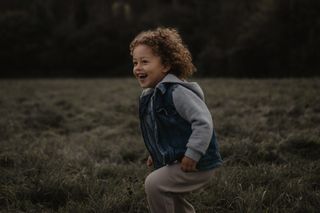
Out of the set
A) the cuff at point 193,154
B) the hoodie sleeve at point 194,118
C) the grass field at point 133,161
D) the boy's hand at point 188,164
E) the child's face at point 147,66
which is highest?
the child's face at point 147,66

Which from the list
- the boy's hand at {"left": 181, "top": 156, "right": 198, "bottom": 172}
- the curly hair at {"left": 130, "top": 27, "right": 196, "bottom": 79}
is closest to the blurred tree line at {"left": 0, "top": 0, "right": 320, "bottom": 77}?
the curly hair at {"left": 130, "top": 27, "right": 196, "bottom": 79}

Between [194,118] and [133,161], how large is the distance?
8.78 feet

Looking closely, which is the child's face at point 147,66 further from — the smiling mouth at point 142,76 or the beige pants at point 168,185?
the beige pants at point 168,185

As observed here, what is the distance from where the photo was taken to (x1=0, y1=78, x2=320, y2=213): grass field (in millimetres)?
3160

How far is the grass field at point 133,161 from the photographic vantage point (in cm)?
316

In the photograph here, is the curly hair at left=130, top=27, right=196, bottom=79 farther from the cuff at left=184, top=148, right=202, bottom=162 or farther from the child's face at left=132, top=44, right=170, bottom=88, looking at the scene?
the cuff at left=184, top=148, right=202, bottom=162

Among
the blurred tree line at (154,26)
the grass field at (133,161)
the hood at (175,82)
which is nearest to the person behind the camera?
the hood at (175,82)

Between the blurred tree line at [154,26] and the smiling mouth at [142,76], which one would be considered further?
the blurred tree line at [154,26]

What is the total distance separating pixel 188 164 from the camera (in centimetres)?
222

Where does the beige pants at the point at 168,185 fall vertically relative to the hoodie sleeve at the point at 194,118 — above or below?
below

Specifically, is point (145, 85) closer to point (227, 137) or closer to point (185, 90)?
point (185, 90)

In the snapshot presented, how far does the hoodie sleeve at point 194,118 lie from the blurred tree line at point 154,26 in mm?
24317

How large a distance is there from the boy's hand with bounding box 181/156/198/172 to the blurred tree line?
24.5m

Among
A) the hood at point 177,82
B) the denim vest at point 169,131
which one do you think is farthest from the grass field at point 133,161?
the hood at point 177,82
